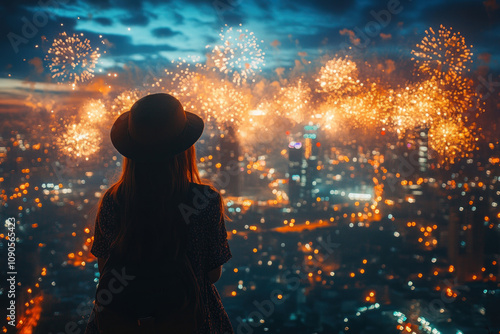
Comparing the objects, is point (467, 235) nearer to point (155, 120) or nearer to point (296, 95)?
point (296, 95)

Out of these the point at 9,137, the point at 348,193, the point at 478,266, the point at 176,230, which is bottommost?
the point at 478,266

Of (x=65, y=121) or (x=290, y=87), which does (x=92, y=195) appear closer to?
(x=65, y=121)

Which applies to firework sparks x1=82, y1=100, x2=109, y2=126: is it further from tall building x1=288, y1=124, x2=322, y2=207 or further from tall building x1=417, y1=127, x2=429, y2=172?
tall building x1=288, y1=124, x2=322, y2=207

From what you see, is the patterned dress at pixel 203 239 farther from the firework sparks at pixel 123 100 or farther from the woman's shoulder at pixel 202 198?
the firework sparks at pixel 123 100

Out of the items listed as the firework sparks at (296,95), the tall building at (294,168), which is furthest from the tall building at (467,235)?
the tall building at (294,168)

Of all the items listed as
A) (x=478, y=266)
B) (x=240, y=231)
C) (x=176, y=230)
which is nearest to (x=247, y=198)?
(x=240, y=231)

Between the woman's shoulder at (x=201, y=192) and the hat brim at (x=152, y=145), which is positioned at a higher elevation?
the hat brim at (x=152, y=145)

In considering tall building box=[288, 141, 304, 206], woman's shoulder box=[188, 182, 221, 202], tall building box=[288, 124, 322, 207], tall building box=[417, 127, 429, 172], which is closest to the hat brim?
woman's shoulder box=[188, 182, 221, 202]
